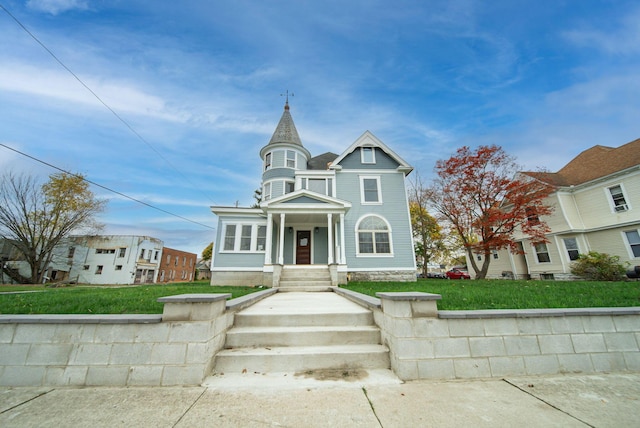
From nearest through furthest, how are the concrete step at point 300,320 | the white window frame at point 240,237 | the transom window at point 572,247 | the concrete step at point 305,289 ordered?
the concrete step at point 300,320 → the concrete step at point 305,289 → the white window frame at point 240,237 → the transom window at point 572,247

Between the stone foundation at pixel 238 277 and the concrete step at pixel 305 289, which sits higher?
the stone foundation at pixel 238 277

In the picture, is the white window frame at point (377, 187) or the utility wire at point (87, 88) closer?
the utility wire at point (87, 88)

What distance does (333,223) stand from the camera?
500 inches

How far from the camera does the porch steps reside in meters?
9.16

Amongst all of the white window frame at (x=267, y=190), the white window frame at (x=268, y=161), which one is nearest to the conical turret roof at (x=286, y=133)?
the white window frame at (x=268, y=161)

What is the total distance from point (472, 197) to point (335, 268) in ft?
35.2

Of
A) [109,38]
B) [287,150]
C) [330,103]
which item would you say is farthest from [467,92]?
[109,38]

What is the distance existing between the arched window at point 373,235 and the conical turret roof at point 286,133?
730 centimetres

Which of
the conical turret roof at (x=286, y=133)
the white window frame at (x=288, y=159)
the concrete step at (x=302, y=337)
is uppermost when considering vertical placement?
the conical turret roof at (x=286, y=133)

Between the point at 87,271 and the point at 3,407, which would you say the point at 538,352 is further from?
the point at 87,271

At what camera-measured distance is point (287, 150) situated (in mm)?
15000

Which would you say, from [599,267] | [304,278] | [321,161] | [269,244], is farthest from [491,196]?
[269,244]

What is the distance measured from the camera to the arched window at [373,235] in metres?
12.6

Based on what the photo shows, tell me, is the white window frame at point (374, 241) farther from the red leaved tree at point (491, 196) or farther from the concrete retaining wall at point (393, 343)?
the concrete retaining wall at point (393, 343)
